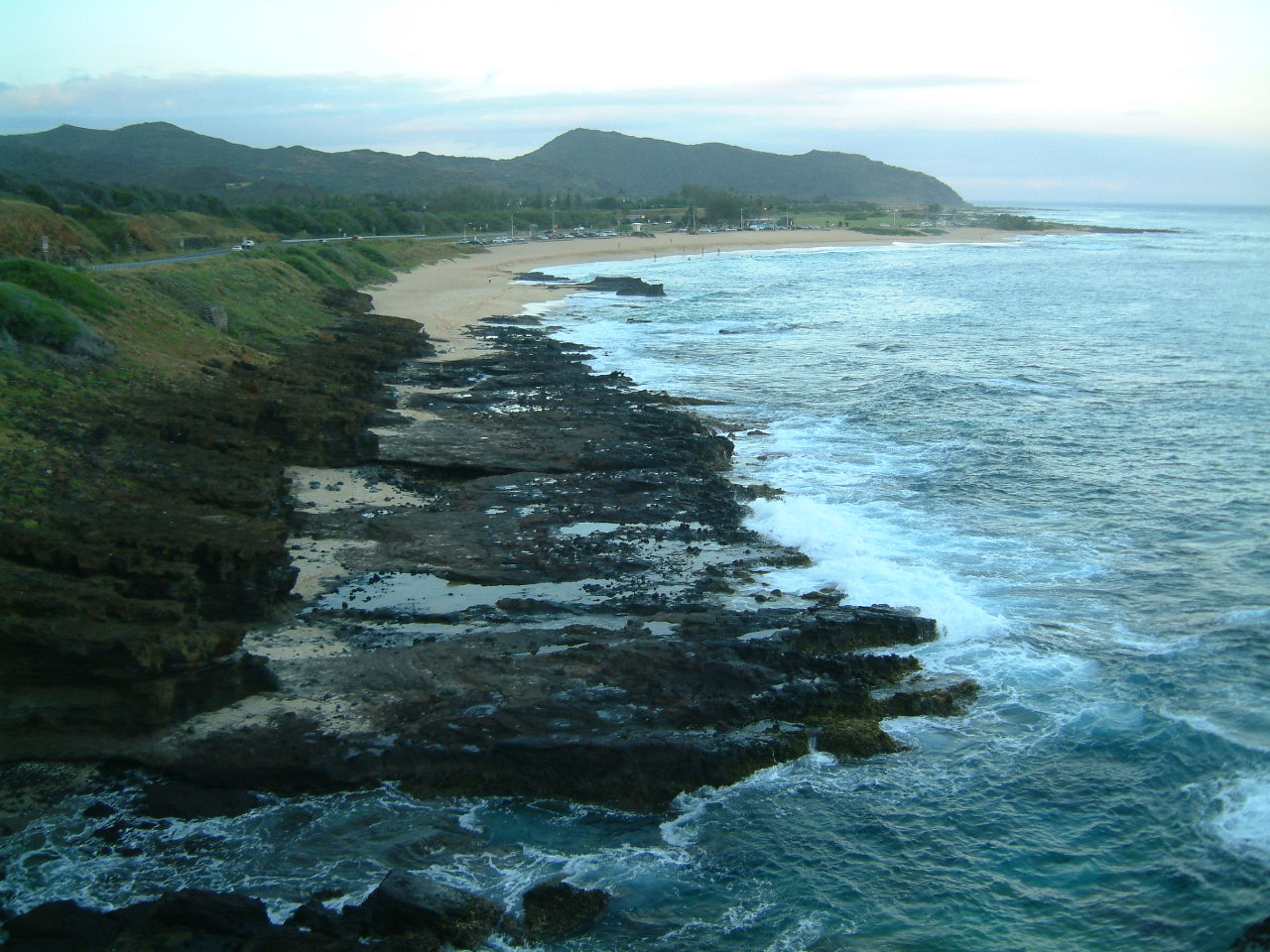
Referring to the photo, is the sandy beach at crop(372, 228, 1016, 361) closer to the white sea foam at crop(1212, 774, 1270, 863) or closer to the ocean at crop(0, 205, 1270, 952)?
the ocean at crop(0, 205, 1270, 952)

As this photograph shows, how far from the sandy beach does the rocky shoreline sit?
16.6 metres

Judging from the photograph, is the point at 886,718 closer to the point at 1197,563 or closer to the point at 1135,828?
the point at 1135,828

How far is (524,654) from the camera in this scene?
11.5 metres

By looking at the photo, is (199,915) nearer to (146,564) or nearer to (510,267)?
(146,564)

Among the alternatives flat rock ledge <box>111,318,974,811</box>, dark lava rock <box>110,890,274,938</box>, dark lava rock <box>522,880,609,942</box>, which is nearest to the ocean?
dark lava rock <box>522,880,609,942</box>

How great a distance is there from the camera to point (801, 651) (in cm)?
1183

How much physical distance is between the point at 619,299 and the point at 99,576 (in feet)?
159

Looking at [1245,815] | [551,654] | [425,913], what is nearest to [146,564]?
[551,654]

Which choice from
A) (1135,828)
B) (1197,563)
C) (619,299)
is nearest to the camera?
(1135,828)

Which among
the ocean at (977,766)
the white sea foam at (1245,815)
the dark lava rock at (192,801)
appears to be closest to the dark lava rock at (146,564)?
the dark lava rock at (192,801)

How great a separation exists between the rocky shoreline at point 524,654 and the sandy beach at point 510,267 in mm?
16584

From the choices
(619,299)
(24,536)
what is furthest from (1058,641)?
(619,299)

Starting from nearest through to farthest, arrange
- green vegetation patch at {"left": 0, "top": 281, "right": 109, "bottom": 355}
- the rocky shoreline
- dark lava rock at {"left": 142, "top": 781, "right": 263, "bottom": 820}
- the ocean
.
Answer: the ocean
dark lava rock at {"left": 142, "top": 781, "right": 263, "bottom": 820}
the rocky shoreline
green vegetation patch at {"left": 0, "top": 281, "right": 109, "bottom": 355}

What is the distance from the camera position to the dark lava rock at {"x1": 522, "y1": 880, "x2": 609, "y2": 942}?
805cm
